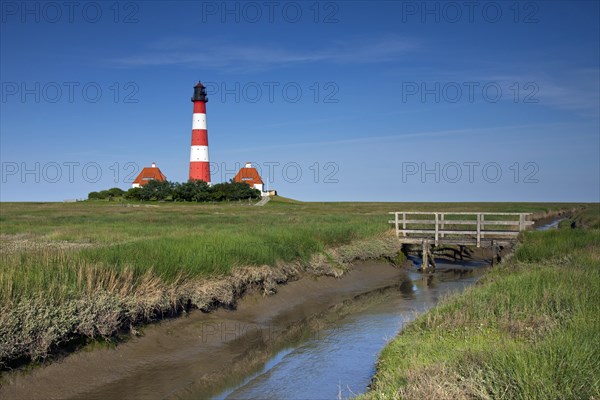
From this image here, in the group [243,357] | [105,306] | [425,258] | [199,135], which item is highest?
[199,135]

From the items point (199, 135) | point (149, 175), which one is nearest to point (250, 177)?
point (149, 175)

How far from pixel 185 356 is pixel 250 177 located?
103 m

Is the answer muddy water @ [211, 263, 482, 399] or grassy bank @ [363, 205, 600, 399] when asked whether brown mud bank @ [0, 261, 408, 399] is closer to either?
muddy water @ [211, 263, 482, 399]

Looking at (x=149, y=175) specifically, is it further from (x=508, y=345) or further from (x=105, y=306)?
(x=508, y=345)

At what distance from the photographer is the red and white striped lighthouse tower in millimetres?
79500

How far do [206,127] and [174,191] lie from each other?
574 inches

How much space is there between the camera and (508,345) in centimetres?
776

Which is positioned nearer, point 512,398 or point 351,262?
point 512,398

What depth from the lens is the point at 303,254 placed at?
21172 mm

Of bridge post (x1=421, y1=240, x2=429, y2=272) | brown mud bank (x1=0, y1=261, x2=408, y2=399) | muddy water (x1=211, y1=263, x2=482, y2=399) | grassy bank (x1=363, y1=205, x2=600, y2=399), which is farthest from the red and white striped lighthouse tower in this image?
grassy bank (x1=363, y1=205, x2=600, y2=399)

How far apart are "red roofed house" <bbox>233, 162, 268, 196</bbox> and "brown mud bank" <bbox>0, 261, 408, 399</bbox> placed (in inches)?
3774

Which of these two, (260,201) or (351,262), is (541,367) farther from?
(260,201)

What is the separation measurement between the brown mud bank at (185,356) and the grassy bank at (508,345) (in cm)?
355

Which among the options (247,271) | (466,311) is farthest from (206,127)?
(466,311)
